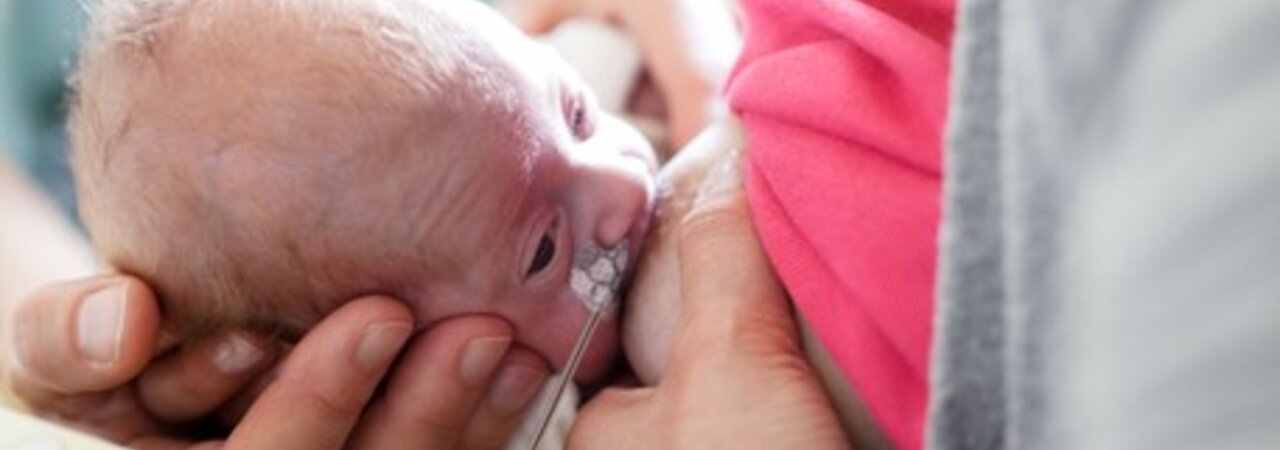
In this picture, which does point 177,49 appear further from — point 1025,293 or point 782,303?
point 1025,293

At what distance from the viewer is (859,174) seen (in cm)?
66

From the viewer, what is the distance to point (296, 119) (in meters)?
0.75

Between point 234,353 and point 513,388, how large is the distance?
16cm

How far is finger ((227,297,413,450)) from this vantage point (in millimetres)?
752

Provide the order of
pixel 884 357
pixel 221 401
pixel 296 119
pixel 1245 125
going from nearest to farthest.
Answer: pixel 1245 125 < pixel 884 357 < pixel 296 119 < pixel 221 401

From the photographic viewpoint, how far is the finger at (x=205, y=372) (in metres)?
0.81

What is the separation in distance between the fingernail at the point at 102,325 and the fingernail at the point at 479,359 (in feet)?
0.62

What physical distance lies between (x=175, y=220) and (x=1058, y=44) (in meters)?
0.55

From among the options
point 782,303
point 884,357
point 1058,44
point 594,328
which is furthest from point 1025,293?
point 594,328

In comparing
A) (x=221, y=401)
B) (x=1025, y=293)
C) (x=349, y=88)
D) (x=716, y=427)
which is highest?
(x=1025, y=293)

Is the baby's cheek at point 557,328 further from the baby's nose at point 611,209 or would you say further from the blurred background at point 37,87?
the blurred background at point 37,87

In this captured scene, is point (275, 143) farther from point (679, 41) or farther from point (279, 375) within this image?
point (679, 41)

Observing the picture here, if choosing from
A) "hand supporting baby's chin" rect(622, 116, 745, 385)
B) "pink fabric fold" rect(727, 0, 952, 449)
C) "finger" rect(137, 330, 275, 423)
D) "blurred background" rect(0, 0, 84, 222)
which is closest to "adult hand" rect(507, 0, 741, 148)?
"hand supporting baby's chin" rect(622, 116, 745, 385)

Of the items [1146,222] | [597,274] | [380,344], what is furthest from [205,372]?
[1146,222]
